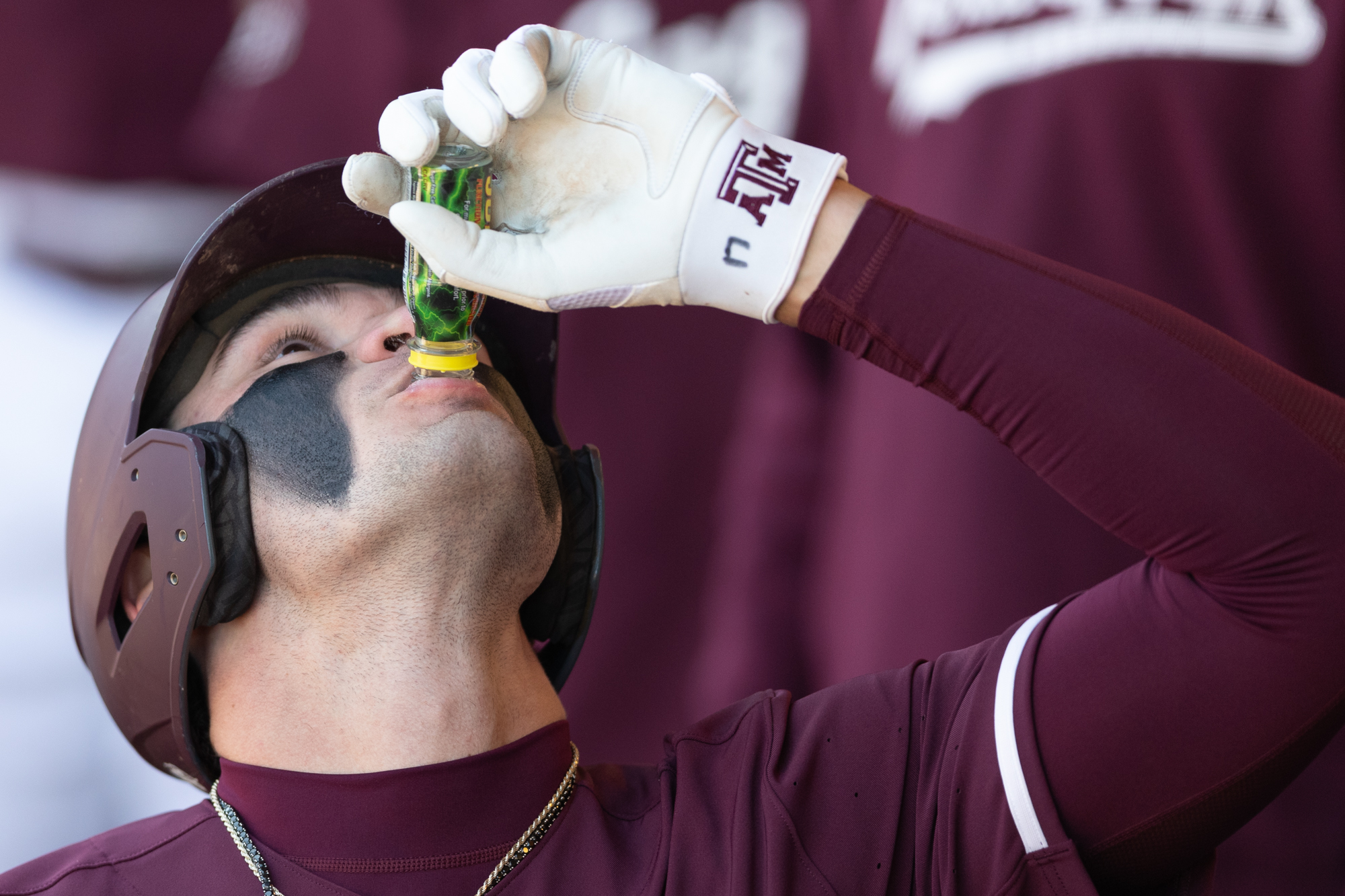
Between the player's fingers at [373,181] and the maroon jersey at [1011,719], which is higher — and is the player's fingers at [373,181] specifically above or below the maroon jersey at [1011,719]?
above

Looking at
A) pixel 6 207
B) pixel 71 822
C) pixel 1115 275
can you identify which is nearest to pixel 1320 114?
pixel 1115 275

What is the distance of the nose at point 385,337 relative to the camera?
4.85 ft

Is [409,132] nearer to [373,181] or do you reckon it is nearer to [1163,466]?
[373,181]

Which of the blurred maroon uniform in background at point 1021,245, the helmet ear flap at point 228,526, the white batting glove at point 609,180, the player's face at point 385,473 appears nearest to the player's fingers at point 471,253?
the white batting glove at point 609,180

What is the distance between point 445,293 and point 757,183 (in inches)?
17.0

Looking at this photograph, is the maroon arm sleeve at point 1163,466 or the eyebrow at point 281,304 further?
the eyebrow at point 281,304

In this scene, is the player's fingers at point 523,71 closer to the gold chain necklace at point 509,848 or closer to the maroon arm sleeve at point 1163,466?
the maroon arm sleeve at point 1163,466

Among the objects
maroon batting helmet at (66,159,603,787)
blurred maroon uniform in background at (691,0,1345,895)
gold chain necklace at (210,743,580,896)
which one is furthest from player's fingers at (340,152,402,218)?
blurred maroon uniform in background at (691,0,1345,895)

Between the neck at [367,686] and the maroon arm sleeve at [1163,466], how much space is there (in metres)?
0.59

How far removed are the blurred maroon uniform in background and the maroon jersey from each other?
737mm

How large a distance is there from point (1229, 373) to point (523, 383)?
Result: 3.27ft

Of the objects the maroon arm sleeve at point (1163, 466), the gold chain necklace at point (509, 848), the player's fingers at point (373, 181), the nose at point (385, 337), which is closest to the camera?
the maroon arm sleeve at point (1163, 466)

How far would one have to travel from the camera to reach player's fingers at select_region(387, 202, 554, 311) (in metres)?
1.13

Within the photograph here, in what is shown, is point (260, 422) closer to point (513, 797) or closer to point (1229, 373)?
point (513, 797)
